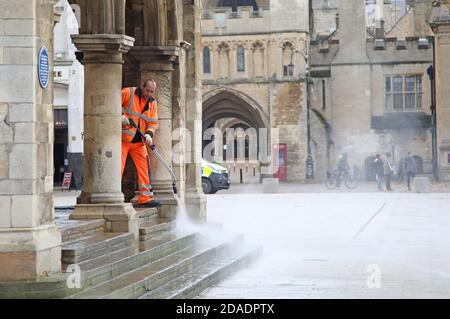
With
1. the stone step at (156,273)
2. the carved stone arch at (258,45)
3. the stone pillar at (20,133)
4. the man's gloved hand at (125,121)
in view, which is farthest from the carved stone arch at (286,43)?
the stone pillar at (20,133)

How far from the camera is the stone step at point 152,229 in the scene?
12148 mm

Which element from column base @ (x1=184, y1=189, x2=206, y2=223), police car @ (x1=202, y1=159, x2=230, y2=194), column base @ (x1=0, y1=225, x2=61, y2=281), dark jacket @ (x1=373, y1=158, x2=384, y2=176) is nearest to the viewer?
column base @ (x1=0, y1=225, x2=61, y2=281)

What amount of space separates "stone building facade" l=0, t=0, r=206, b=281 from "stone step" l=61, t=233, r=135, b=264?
1.51 feet

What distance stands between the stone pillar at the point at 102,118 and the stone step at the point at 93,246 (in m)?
0.81

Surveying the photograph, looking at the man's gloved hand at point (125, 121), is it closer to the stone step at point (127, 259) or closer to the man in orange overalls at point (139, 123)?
the man in orange overalls at point (139, 123)

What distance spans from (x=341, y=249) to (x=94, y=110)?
4849 mm

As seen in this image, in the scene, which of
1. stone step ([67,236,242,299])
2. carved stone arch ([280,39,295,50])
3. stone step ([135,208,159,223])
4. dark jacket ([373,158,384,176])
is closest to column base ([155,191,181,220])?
stone step ([135,208,159,223])

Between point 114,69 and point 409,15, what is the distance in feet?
183

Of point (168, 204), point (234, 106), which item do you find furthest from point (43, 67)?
point (234, 106)

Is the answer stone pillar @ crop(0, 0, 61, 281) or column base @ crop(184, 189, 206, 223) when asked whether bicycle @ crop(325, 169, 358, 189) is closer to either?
column base @ crop(184, 189, 206, 223)

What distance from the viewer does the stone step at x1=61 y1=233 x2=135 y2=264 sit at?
9.35m

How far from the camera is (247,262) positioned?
13.4 metres
